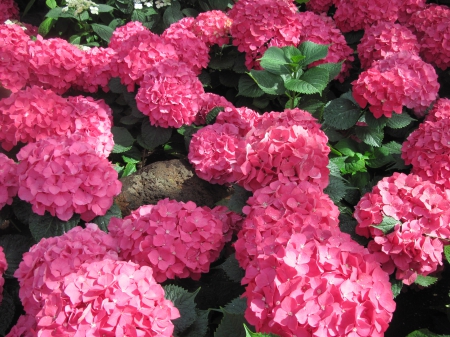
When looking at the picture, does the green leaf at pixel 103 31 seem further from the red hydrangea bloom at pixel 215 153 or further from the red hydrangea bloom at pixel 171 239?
the red hydrangea bloom at pixel 171 239

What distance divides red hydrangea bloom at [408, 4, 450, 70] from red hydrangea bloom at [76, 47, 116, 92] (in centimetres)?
231

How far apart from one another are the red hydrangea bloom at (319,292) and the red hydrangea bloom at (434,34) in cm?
238

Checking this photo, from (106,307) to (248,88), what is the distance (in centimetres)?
211

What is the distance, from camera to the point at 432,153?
87.1 inches

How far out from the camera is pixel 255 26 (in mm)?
3047

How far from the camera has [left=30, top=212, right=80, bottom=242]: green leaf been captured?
6.56 feet

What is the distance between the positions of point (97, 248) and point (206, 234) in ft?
1.47

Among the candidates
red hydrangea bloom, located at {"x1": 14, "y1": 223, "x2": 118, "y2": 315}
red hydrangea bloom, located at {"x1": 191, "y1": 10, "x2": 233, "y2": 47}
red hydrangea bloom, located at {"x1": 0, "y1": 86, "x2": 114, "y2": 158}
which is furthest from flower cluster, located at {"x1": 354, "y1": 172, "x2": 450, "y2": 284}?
red hydrangea bloom, located at {"x1": 191, "y1": 10, "x2": 233, "y2": 47}

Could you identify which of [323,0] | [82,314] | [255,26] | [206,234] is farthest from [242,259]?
[323,0]

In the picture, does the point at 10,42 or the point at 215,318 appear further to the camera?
the point at 10,42

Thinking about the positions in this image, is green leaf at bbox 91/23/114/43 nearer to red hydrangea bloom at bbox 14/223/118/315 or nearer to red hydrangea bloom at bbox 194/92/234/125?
red hydrangea bloom at bbox 194/92/234/125

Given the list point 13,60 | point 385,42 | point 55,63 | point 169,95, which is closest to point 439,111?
point 385,42

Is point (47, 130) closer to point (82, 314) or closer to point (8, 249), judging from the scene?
point (8, 249)

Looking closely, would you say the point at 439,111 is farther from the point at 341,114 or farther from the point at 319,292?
the point at 319,292
